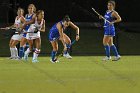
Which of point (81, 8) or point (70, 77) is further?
point (81, 8)

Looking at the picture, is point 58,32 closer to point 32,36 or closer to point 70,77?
point 32,36

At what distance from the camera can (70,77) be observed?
11750mm

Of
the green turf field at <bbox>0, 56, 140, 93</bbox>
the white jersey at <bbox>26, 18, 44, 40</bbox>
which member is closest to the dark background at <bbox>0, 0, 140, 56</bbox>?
the white jersey at <bbox>26, 18, 44, 40</bbox>

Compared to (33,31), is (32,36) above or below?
below

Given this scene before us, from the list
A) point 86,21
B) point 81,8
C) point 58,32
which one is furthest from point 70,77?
point 81,8

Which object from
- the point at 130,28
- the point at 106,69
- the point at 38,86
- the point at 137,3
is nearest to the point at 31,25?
the point at 106,69

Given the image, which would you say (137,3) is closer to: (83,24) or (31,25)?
(83,24)

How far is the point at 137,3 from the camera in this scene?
29.3m

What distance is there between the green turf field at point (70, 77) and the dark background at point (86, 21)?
5.78 meters

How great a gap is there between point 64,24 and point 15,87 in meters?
5.26

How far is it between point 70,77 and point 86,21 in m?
17.1

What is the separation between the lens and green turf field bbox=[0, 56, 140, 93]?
9852mm

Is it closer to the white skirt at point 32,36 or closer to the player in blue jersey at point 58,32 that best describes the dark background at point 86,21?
the player in blue jersey at point 58,32

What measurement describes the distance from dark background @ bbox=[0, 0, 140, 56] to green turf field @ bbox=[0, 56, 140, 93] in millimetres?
5777
